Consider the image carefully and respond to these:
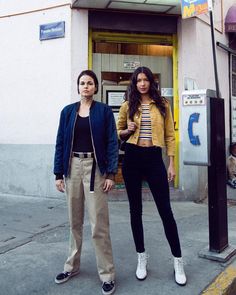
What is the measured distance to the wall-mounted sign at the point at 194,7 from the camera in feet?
19.0

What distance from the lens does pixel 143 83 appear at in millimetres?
3799

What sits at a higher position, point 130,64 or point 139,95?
point 130,64

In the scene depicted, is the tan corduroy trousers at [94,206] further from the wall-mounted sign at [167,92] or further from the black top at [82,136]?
the wall-mounted sign at [167,92]

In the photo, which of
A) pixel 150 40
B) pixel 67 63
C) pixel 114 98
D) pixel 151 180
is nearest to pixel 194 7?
pixel 150 40

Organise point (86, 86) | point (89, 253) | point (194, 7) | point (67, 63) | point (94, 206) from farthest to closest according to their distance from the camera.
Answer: point (67, 63) < point (194, 7) < point (89, 253) < point (86, 86) < point (94, 206)

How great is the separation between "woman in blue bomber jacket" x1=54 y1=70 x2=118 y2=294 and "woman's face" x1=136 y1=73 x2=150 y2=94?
1.34 ft

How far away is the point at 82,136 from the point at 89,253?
61.5 inches

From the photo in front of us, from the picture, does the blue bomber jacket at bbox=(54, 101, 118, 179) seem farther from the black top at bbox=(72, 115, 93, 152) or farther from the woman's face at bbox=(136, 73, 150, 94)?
the woman's face at bbox=(136, 73, 150, 94)

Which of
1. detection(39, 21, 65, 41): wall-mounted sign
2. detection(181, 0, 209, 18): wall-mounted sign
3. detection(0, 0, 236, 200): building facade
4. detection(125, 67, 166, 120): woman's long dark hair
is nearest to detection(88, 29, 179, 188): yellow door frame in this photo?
detection(0, 0, 236, 200): building facade

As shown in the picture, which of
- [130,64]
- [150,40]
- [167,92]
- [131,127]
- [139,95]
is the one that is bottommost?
[131,127]

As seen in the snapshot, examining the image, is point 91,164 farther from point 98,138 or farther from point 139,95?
point 139,95

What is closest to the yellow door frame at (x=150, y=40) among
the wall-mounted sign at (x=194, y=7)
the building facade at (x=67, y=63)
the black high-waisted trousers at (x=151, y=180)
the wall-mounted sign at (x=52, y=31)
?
the building facade at (x=67, y=63)

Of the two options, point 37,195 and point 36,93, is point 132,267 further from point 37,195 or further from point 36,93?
point 36,93

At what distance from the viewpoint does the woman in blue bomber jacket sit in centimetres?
354
